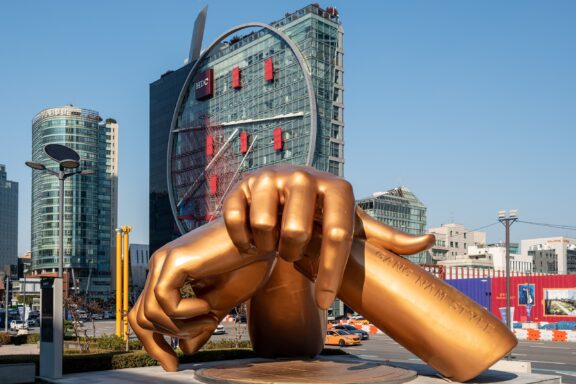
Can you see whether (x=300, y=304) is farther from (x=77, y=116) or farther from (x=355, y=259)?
(x=77, y=116)

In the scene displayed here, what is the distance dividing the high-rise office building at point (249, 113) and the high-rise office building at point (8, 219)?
91.4 m

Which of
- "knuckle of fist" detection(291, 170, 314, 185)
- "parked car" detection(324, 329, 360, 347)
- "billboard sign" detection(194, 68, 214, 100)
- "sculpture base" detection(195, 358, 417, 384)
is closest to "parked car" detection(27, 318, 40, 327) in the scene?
"billboard sign" detection(194, 68, 214, 100)

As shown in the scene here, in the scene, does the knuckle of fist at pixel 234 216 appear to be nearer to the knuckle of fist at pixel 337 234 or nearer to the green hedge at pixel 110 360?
the knuckle of fist at pixel 337 234

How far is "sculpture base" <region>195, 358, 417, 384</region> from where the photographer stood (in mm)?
14125

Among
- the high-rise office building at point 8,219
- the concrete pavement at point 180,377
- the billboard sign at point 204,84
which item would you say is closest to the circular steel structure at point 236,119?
the billboard sign at point 204,84

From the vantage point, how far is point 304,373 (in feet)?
48.9

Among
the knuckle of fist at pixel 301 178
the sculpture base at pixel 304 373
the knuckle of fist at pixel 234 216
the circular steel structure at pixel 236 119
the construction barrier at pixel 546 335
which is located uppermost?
the circular steel structure at pixel 236 119

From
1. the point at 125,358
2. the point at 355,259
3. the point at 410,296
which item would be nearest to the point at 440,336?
the point at 410,296

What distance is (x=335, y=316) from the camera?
79188 millimetres

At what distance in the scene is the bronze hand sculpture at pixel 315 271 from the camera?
1281cm

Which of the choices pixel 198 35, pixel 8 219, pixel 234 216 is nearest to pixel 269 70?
pixel 198 35

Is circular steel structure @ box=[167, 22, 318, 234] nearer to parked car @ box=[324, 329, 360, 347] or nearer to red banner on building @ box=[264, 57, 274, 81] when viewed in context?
red banner on building @ box=[264, 57, 274, 81]

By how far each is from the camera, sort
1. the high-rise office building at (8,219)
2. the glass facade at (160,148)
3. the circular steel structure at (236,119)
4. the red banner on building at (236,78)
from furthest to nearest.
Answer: the high-rise office building at (8,219) → the glass facade at (160,148) → the red banner on building at (236,78) → the circular steel structure at (236,119)

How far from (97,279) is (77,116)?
110 feet
